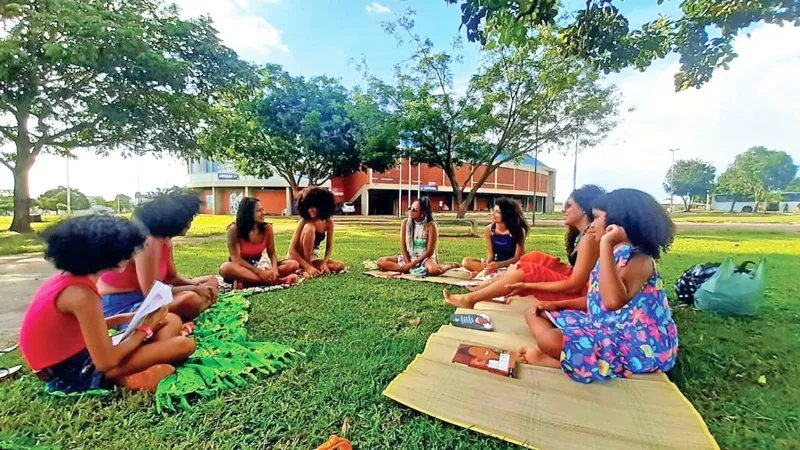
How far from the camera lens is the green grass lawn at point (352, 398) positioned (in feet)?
5.60

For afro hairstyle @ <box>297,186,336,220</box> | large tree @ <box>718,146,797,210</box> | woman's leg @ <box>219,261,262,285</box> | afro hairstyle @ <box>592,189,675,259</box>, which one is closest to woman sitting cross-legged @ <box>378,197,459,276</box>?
afro hairstyle @ <box>297,186,336,220</box>

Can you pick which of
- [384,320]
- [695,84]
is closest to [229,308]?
[384,320]

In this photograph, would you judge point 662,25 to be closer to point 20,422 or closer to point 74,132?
point 20,422

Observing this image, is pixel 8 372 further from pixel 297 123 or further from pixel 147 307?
pixel 297 123

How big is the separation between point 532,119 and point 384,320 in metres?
13.1

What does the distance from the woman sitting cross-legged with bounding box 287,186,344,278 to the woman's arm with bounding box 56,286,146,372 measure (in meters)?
3.30

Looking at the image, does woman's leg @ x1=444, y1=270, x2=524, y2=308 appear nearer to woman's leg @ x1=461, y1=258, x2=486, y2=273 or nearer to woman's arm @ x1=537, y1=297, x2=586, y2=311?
woman's arm @ x1=537, y1=297, x2=586, y2=311

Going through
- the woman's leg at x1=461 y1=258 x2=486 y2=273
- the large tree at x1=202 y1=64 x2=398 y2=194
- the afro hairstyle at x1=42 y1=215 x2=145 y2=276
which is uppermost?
the large tree at x1=202 y1=64 x2=398 y2=194

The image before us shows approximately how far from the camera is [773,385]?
226 cm

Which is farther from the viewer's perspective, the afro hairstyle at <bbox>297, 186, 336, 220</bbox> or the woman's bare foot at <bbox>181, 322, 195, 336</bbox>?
the afro hairstyle at <bbox>297, 186, 336, 220</bbox>

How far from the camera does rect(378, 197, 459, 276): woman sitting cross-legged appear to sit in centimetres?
536

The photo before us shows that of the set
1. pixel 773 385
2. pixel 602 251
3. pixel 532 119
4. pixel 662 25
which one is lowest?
pixel 773 385

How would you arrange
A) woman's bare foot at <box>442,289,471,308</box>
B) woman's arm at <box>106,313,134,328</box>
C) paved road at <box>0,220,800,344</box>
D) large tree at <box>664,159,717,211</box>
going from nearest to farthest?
woman's arm at <box>106,313,134,328</box> → paved road at <box>0,220,800,344</box> → woman's bare foot at <box>442,289,471,308</box> → large tree at <box>664,159,717,211</box>

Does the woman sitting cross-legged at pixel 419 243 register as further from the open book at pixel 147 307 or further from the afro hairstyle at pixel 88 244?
the afro hairstyle at pixel 88 244
